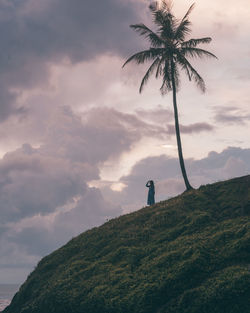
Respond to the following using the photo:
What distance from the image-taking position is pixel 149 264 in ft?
81.3

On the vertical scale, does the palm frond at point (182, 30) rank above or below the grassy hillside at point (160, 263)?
above

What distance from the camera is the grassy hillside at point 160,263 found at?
20469mm

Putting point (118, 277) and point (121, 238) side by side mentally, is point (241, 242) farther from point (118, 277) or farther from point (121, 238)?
point (121, 238)

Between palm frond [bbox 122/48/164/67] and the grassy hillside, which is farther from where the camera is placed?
palm frond [bbox 122/48/164/67]

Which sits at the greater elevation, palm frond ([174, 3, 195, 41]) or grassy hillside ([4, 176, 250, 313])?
palm frond ([174, 3, 195, 41])

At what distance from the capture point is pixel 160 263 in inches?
949

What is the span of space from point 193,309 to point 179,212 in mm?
12755

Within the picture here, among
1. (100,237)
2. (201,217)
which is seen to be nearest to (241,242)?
(201,217)

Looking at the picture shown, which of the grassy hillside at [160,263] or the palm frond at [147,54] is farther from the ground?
the palm frond at [147,54]

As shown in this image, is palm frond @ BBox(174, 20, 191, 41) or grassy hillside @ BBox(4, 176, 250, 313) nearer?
grassy hillside @ BBox(4, 176, 250, 313)

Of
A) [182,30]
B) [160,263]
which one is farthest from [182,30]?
[160,263]

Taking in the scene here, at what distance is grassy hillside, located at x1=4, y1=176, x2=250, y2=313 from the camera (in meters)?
20.5

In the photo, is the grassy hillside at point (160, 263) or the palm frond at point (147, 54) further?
the palm frond at point (147, 54)

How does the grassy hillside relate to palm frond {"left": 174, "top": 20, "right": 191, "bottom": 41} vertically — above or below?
below
